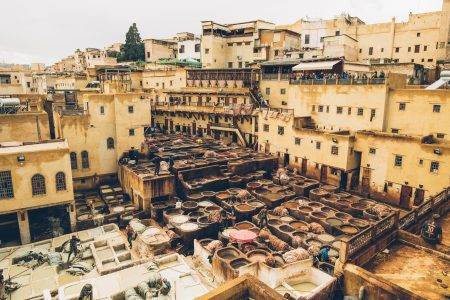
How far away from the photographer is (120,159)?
124ft

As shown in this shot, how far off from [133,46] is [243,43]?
33.8 m

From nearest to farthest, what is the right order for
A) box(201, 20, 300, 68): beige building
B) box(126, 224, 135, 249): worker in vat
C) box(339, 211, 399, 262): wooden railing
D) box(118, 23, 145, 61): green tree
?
box(339, 211, 399, 262): wooden railing, box(126, 224, 135, 249): worker in vat, box(201, 20, 300, 68): beige building, box(118, 23, 145, 61): green tree

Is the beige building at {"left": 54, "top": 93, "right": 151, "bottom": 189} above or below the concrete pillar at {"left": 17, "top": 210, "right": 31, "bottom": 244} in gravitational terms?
above

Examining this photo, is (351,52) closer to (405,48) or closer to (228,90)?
(405,48)

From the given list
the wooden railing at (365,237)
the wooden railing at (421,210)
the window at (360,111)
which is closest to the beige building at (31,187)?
the wooden railing at (365,237)

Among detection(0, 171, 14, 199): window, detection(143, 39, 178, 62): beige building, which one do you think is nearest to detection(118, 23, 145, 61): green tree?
detection(143, 39, 178, 62): beige building

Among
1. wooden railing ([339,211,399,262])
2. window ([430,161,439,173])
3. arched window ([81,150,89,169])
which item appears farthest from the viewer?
arched window ([81,150,89,169])

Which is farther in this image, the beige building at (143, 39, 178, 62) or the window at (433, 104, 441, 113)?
the beige building at (143, 39, 178, 62)

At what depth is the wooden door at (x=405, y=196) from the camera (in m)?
32.5

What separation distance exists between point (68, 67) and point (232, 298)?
11613 centimetres

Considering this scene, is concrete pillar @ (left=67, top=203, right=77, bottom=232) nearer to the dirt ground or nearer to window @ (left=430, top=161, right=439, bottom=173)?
the dirt ground

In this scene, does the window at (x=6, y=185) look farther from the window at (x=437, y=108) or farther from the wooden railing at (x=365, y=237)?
the window at (x=437, y=108)

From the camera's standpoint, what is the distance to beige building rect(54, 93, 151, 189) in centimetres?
3488

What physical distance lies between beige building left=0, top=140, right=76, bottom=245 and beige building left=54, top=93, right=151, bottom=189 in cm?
607
